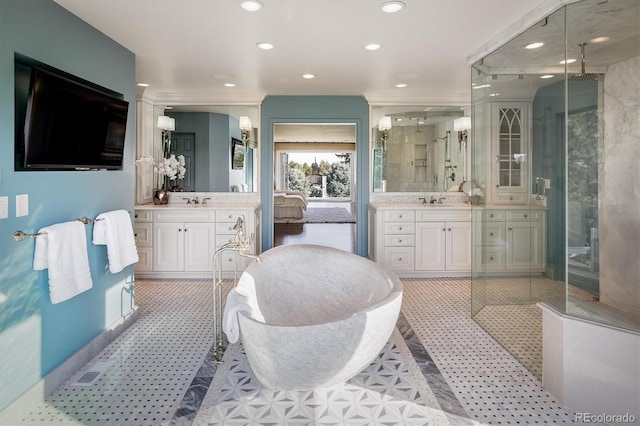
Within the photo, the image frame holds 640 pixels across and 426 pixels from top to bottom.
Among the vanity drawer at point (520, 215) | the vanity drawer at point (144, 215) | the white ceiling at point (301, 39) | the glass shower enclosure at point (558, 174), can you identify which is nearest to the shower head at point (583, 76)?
the glass shower enclosure at point (558, 174)

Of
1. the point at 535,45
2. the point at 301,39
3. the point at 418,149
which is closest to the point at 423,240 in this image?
the point at 418,149

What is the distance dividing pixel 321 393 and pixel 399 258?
2.84 meters

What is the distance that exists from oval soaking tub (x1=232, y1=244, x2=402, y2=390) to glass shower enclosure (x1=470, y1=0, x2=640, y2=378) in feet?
3.64

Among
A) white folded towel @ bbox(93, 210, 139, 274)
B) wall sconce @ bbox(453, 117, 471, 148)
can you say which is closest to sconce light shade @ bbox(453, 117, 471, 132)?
wall sconce @ bbox(453, 117, 471, 148)

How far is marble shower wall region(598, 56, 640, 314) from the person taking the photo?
8.75 ft

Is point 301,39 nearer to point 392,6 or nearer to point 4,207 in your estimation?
point 392,6

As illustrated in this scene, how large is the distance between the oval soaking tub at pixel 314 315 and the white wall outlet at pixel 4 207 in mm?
1237

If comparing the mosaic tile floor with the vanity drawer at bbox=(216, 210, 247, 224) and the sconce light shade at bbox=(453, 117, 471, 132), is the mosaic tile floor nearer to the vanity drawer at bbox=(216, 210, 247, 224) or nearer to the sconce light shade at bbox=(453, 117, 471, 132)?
the vanity drawer at bbox=(216, 210, 247, 224)

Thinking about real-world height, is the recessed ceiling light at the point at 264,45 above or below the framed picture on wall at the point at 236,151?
above

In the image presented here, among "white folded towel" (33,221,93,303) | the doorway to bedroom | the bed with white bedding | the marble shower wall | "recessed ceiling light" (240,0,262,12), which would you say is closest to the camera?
"white folded towel" (33,221,93,303)

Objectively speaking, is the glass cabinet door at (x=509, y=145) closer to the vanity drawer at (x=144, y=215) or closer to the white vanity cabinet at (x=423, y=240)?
the white vanity cabinet at (x=423, y=240)

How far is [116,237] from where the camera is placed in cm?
295

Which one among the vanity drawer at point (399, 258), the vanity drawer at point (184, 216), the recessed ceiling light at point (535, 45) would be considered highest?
the recessed ceiling light at point (535, 45)

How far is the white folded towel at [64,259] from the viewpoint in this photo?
228 centimetres
